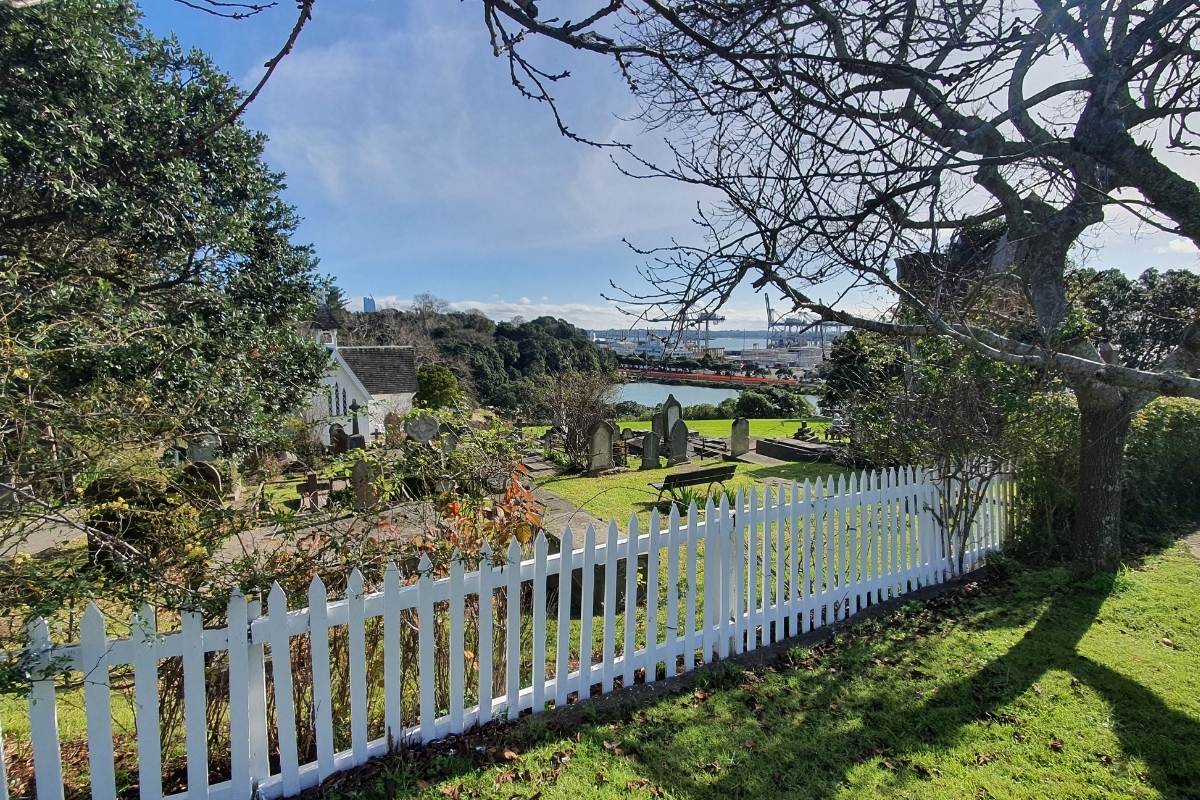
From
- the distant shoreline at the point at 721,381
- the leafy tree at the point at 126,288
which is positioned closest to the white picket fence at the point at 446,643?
the leafy tree at the point at 126,288

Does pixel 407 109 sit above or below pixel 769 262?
above

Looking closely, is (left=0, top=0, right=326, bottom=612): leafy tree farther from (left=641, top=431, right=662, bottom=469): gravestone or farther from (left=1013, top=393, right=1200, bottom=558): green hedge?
(left=1013, top=393, right=1200, bottom=558): green hedge

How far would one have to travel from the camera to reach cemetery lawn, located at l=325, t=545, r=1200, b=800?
9.30 ft

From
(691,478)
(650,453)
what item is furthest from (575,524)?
(650,453)

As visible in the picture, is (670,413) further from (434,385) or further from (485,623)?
(485,623)

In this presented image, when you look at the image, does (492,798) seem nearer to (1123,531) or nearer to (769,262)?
(769,262)

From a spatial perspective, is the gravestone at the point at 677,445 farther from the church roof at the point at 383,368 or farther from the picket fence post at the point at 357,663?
the church roof at the point at 383,368

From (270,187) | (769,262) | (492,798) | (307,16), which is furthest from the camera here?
(270,187)

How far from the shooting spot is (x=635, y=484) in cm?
1148

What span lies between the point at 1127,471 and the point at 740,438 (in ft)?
27.8

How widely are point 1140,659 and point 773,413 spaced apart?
75.7 feet

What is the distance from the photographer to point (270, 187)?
328 inches

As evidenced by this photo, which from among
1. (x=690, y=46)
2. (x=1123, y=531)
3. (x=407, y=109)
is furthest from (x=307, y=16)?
(x=1123, y=531)

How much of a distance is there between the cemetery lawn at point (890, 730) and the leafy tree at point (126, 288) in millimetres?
1930
